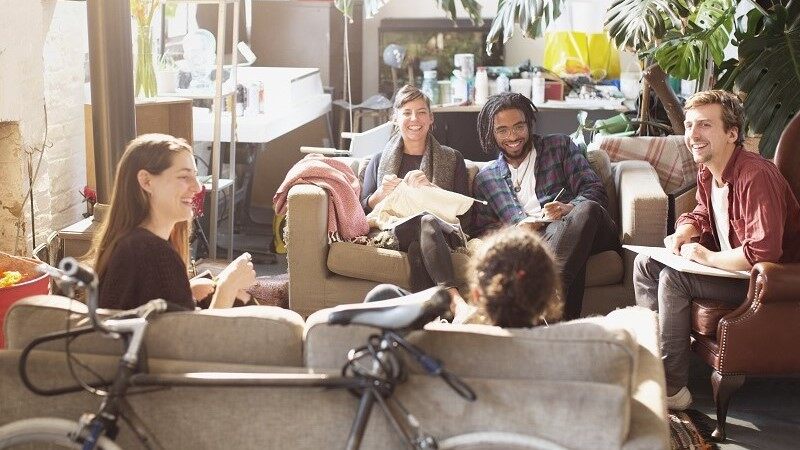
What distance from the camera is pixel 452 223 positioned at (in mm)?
4344

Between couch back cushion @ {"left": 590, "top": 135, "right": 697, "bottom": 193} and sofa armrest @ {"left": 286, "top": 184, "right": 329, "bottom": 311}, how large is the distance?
1.36 metres

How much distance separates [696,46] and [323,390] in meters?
3.31

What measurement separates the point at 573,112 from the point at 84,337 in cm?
524

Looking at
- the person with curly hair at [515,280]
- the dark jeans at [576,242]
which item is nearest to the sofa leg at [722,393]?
the dark jeans at [576,242]

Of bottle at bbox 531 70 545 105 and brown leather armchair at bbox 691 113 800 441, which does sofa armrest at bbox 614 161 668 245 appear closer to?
brown leather armchair at bbox 691 113 800 441

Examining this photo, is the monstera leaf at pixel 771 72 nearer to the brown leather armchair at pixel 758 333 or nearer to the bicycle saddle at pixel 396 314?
the brown leather armchair at pixel 758 333

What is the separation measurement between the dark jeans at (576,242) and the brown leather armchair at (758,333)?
2.11 ft

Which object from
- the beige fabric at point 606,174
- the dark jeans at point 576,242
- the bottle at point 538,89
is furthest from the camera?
the bottle at point 538,89

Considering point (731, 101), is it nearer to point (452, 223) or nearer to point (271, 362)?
point (452, 223)

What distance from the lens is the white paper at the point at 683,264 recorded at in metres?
3.52

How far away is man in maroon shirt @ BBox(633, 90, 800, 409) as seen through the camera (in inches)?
139

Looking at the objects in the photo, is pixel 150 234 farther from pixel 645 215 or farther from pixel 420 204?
pixel 645 215

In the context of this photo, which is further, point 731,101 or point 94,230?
point 94,230

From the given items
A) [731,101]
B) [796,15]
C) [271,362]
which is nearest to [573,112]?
[796,15]
